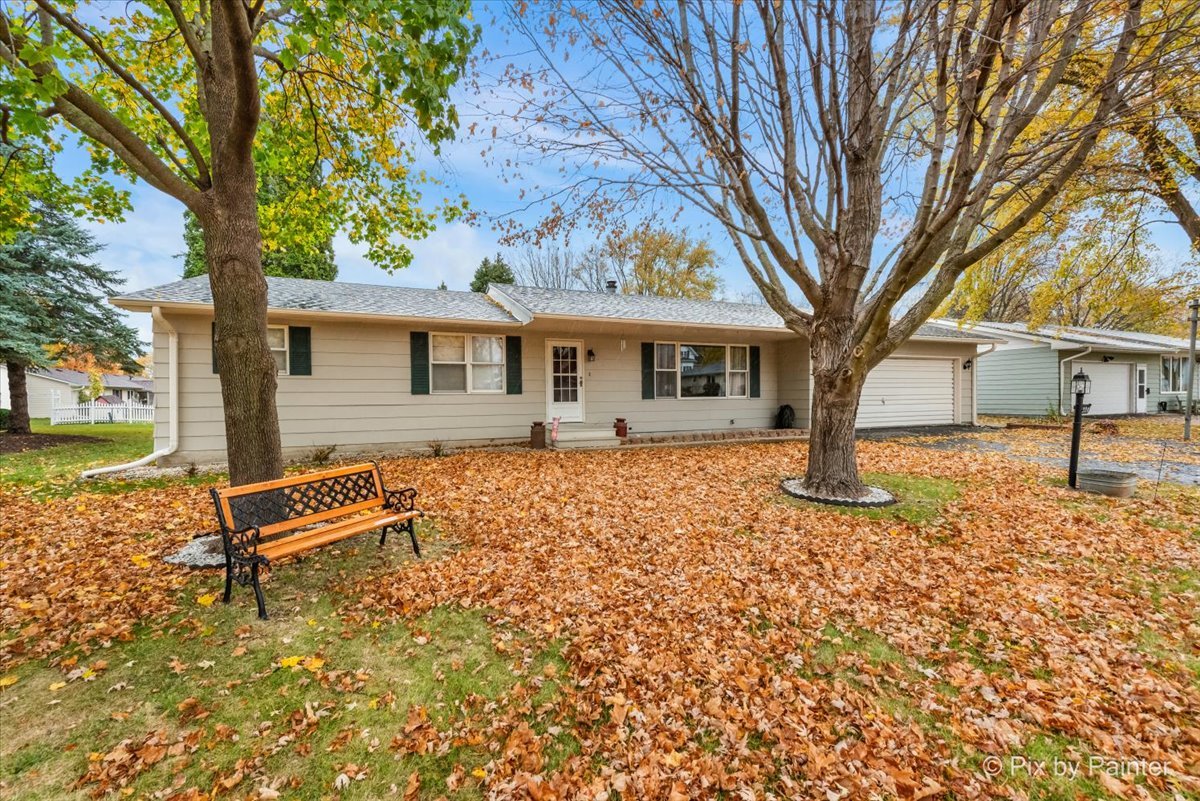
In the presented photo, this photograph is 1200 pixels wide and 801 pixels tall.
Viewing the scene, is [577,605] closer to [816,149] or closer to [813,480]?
[813,480]

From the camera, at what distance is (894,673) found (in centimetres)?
279

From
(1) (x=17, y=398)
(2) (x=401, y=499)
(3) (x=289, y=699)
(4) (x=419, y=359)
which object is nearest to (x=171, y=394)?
(4) (x=419, y=359)

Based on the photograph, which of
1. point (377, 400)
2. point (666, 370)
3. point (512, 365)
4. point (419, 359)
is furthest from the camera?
point (666, 370)

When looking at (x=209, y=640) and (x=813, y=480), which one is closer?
(x=209, y=640)

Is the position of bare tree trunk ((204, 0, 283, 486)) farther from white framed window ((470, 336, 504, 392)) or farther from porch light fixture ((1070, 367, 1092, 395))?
porch light fixture ((1070, 367, 1092, 395))

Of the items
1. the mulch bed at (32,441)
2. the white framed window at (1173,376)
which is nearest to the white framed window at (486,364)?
the mulch bed at (32,441)

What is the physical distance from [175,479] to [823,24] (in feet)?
35.2

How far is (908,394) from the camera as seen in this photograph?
14.8 meters

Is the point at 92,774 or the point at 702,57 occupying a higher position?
the point at 702,57

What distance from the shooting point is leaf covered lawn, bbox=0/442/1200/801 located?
213 centimetres

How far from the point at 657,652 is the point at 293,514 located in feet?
10.8

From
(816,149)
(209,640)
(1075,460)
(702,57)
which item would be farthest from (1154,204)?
(209,640)

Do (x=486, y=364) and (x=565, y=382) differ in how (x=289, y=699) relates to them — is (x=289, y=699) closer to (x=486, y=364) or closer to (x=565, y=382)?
(x=486, y=364)

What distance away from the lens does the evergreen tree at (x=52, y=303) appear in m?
12.5
